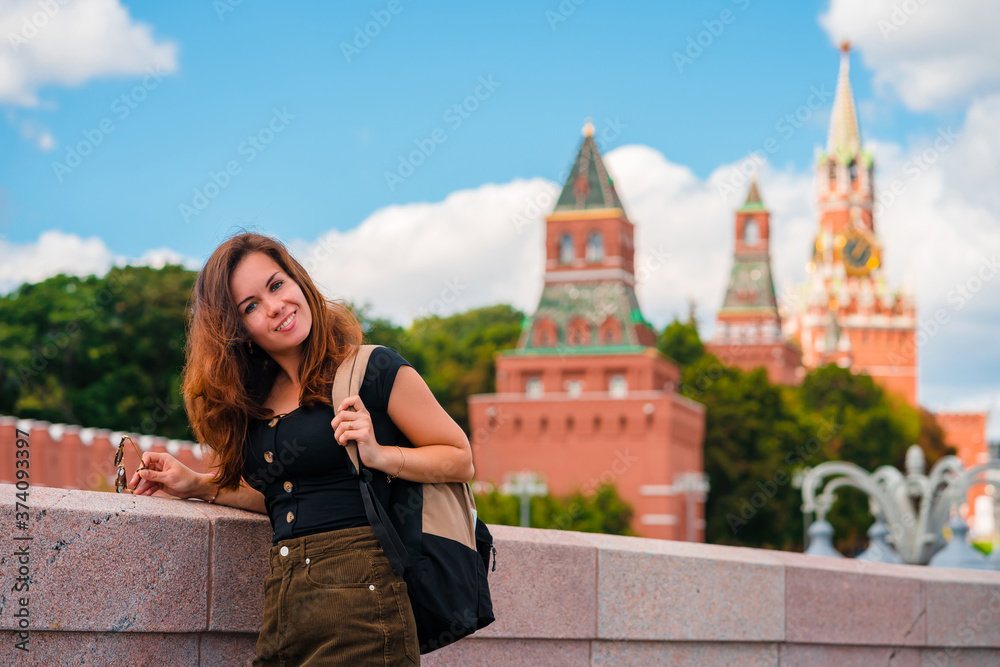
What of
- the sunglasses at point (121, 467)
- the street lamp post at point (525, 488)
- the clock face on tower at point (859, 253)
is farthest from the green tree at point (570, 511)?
the clock face on tower at point (859, 253)

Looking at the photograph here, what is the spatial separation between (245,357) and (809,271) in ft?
362

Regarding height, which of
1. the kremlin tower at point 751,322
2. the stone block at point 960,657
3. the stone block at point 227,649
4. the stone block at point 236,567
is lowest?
the stone block at point 960,657

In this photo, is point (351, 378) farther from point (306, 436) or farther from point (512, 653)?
point (512, 653)

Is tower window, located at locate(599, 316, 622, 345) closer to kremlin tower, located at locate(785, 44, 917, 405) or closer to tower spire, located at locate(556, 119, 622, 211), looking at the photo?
tower spire, located at locate(556, 119, 622, 211)

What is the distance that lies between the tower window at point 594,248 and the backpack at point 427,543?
44.7 m

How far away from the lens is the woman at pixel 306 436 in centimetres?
313

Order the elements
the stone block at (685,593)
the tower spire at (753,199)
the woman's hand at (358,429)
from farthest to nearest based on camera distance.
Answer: the tower spire at (753,199)
the stone block at (685,593)
the woman's hand at (358,429)

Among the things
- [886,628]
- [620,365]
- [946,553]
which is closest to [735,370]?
[620,365]

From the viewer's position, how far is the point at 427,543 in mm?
3229

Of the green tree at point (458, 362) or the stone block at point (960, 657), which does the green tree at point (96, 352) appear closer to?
the green tree at point (458, 362)

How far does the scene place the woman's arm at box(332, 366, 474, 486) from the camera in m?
3.15

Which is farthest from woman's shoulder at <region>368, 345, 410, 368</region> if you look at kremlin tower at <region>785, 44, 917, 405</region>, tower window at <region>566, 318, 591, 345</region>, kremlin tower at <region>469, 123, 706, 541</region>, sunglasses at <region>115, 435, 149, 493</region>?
kremlin tower at <region>785, 44, 917, 405</region>

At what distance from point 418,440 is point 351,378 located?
224mm

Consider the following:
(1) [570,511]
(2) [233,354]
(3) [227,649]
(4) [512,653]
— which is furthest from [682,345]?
(2) [233,354]
